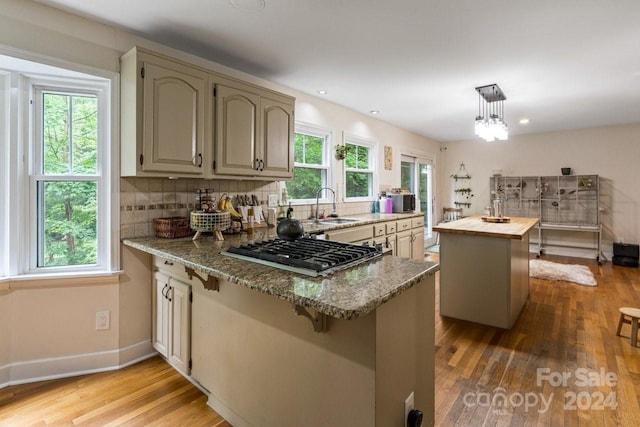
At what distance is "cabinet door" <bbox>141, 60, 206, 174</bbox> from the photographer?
2193mm

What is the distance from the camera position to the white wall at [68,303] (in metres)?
1.99

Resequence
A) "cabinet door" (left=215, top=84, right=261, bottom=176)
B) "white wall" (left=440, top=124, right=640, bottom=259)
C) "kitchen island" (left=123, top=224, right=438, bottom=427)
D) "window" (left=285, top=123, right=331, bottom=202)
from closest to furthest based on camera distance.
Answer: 1. "kitchen island" (left=123, top=224, right=438, bottom=427)
2. "cabinet door" (left=215, top=84, right=261, bottom=176)
3. "window" (left=285, top=123, right=331, bottom=202)
4. "white wall" (left=440, top=124, right=640, bottom=259)

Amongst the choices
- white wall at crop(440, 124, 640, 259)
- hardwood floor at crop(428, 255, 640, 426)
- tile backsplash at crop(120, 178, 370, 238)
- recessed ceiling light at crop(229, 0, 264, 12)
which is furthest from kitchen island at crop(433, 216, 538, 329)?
white wall at crop(440, 124, 640, 259)

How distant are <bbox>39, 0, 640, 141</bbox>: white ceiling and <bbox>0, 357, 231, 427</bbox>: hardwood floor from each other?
241 cm

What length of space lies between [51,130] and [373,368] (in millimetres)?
2584

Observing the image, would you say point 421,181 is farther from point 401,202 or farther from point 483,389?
point 483,389

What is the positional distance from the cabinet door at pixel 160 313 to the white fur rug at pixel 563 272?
4853mm

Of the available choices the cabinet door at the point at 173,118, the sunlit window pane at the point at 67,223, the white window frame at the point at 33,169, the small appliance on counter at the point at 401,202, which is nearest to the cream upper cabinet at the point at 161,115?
the cabinet door at the point at 173,118

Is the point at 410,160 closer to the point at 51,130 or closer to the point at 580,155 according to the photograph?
the point at 580,155

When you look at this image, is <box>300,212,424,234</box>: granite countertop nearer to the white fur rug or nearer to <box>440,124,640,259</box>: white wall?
the white fur rug

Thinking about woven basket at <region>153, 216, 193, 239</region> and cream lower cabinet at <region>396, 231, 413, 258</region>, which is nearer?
woven basket at <region>153, 216, 193, 239</region>

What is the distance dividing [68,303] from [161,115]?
1437 millimetres

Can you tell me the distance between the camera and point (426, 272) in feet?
4.71

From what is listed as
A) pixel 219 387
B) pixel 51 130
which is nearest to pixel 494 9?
pixel 219 387
